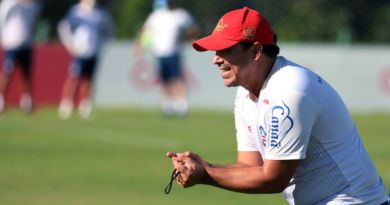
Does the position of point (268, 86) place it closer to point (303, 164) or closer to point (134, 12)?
point (303, 164)

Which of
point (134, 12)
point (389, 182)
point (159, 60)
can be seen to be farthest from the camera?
point (134, 12)

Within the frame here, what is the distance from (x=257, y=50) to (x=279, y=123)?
452 millimetres

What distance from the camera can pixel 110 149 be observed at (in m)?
16.9

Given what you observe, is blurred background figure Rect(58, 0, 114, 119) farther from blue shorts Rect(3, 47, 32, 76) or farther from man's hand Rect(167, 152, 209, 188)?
man's hand Rect(167, 152, 209, 188)

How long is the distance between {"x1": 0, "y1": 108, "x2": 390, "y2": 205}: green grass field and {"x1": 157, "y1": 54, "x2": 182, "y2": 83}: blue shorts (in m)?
0.91

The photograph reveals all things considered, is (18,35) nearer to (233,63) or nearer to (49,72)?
(49,72)

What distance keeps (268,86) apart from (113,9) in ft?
106

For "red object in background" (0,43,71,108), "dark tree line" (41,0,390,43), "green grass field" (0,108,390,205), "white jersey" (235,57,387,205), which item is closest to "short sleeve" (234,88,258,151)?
"white jersey" (235,57,387,205)

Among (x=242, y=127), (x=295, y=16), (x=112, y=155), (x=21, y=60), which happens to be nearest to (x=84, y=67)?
(x=21, y=60)

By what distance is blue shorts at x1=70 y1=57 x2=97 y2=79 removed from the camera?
24000 mm

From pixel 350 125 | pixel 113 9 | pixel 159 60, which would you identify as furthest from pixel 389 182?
pixel 113 9

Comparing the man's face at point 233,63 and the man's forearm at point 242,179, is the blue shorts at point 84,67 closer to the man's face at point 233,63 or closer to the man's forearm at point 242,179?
the man's forearm at point 242,179

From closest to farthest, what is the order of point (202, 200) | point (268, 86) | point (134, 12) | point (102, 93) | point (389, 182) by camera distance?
point (268, 86), point (202, 200), point (389, 182), point (102, 93), point (134, 12)

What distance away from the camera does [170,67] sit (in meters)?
24.2
